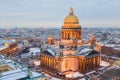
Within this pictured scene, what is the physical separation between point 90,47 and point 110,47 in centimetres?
3016

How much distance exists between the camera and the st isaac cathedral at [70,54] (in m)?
44.3

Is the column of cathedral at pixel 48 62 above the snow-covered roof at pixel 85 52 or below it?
below

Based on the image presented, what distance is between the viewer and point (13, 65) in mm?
35562

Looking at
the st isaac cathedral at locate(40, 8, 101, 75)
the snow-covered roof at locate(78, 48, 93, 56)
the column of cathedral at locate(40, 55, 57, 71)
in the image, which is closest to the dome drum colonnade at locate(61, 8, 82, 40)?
the st isaac cathedral at locate(40, 8, 101, 75)

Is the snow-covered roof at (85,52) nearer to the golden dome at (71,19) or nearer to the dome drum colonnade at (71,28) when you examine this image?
the dome drum colonnade at (71,28)

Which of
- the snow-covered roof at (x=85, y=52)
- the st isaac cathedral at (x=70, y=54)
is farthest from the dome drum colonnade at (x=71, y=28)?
the snow-covered roof at (x=85, y=52)

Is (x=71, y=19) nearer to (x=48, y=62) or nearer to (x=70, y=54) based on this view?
(x=70, y=54)

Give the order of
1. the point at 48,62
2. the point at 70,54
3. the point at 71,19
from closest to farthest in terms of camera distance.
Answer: the point at 70,54 < the point at 48,62 < the point at 71,19

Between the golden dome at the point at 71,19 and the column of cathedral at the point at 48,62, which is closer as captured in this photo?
the column of cathedral at the point at 48,62

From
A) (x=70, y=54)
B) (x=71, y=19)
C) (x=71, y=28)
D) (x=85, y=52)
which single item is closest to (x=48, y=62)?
(x=70, y=54)

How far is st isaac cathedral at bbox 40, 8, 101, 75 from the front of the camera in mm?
44312

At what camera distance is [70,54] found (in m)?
44.8

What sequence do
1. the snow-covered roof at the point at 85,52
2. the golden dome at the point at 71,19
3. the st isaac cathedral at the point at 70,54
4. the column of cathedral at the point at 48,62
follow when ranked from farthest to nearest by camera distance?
the golden dome at the point at 71,19 → the column of cathedral at the point at 48,62 → the snow-covered roof at the point at 85,52 → the st isaac cathedral at the point at 70,54

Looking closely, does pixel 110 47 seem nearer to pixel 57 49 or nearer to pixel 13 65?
pixel 57 49
